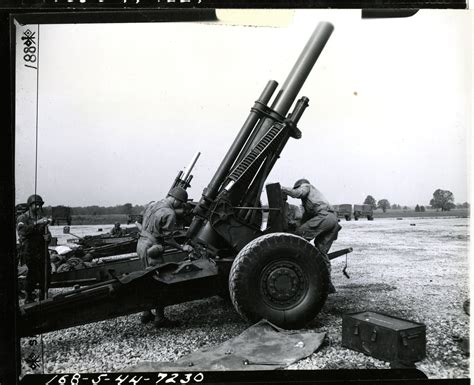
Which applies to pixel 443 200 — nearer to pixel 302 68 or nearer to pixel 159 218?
pixel 302 68

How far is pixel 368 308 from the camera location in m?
5.50

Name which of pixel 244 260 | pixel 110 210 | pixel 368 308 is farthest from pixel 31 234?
pixel 368 308

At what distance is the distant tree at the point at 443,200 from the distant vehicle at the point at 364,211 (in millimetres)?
665

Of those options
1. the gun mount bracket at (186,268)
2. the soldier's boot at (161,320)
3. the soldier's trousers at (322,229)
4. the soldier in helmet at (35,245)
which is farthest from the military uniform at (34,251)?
the soldier's trousers at (322,229)

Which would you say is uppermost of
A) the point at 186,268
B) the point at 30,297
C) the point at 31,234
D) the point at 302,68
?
the point at 302,68

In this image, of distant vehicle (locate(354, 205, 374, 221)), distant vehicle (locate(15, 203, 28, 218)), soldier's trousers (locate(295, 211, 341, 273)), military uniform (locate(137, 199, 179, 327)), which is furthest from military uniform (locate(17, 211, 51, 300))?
distant vehicle (locate(354, 205, 374, 221))

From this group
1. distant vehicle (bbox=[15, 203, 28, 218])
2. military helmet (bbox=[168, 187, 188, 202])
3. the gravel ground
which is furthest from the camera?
military helmet (bbox=[168, 187, 188, 202])

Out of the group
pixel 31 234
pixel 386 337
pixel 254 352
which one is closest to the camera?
pixel 386 337

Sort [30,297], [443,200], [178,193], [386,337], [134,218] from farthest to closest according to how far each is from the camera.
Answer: [134,218] < [178,193] < [30,297] < [443,200] < [386,337]

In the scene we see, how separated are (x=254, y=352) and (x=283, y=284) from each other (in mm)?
702

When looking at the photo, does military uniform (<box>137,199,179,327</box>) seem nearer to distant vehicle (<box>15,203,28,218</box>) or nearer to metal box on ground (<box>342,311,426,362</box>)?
distant vehicle (<box>15,203,28,218</box>)

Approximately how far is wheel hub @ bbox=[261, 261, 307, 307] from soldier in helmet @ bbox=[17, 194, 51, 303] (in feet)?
7.52

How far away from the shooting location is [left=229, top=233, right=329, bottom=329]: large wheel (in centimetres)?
480

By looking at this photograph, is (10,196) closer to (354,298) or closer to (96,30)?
(96,30)
